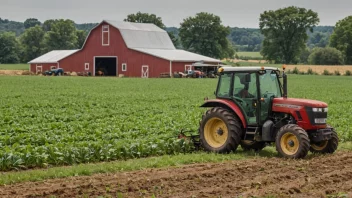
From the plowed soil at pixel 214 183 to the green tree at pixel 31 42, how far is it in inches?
5174

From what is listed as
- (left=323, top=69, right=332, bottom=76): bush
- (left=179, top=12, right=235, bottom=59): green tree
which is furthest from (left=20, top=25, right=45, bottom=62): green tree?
(left=323, top=69, right=332, bottom=76): bush

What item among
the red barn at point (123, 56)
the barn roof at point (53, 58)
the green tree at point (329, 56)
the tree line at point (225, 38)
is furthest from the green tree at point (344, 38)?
the barn roof at point (53, 58)

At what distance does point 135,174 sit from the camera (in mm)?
12469

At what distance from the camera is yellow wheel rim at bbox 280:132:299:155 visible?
14602mm

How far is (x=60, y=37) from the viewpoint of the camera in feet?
440

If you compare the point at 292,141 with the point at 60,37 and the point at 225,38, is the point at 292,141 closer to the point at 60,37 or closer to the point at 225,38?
the point at 225,38

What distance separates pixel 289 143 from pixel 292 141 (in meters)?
0.10

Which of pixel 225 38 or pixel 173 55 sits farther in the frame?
pixel 225 38

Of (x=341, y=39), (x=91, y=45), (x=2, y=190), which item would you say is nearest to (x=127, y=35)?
(x=91, y=45)

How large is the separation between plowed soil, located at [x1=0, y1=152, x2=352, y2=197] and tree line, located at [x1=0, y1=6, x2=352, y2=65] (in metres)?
106

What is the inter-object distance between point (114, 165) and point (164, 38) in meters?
78.8

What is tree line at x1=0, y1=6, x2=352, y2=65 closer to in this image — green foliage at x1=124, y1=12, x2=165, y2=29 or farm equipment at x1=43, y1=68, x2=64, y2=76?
green foliage at x1=124, y1=12, x2=165, y2=29

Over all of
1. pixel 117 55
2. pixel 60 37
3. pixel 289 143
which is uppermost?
pixel 60 37

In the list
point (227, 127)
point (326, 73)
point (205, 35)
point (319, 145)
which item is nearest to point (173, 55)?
point (326, 73)
